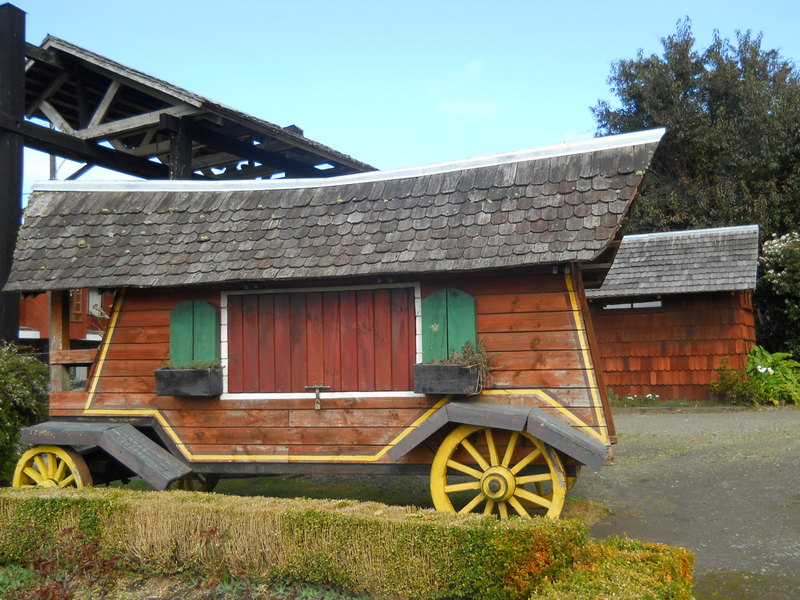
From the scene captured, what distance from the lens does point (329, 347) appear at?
25.4ft

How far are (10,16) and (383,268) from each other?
896cm

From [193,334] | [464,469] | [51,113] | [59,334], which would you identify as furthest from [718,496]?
[51,113]

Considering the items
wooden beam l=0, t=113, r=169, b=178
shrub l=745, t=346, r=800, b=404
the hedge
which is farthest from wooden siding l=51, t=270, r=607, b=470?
shrub l=745, t=346, r=800, b=404

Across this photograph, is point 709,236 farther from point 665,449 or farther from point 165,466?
point 165,466

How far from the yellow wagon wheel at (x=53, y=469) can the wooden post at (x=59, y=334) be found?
82cm

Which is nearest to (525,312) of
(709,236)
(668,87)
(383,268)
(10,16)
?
(383,268)

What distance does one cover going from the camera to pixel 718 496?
870 centimetres

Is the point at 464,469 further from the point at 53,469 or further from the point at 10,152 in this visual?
the point at 10,152

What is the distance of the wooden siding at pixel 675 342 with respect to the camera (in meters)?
17.4

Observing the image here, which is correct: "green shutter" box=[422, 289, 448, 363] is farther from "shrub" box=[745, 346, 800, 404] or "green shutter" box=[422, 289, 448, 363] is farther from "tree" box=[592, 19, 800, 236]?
"tree" box=[592, 19, 800, 236]

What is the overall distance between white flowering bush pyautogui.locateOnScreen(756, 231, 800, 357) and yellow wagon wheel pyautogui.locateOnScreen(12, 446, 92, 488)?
17.4 metres

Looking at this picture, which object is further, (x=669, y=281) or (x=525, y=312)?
(x=669, y=281)

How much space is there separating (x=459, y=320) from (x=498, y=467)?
4.64 feet

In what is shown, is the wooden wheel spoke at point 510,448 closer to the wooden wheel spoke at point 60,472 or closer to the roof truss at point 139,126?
the wooden wheel spoke at point 60,472
